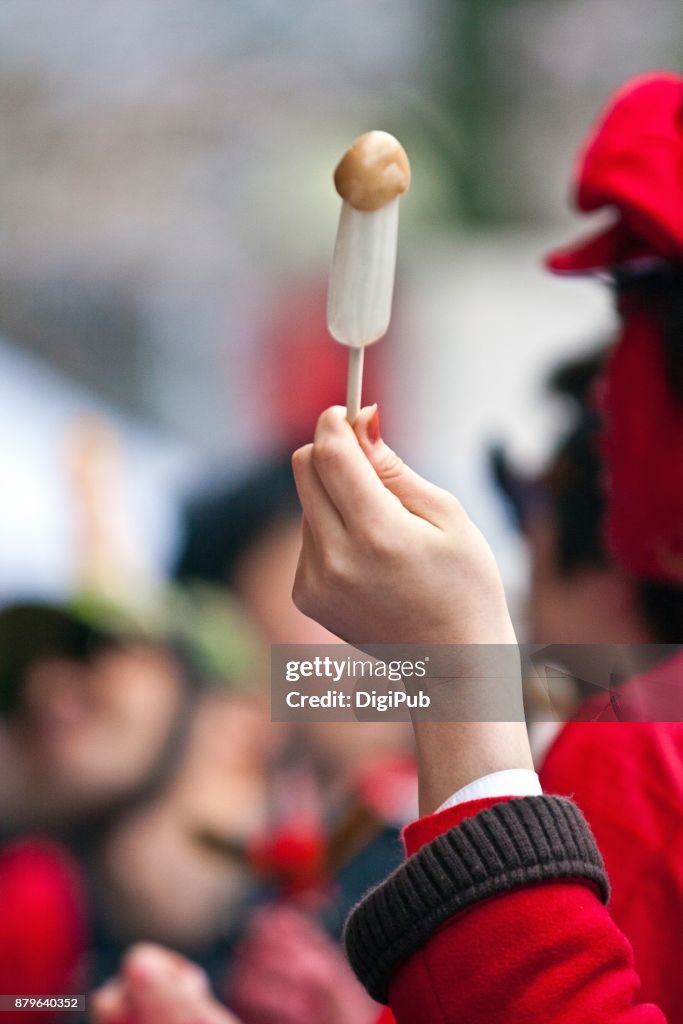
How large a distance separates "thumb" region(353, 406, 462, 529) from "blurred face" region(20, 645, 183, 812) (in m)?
0.95

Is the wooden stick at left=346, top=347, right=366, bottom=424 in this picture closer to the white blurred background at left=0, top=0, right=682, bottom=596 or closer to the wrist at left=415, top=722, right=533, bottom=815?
the wrist at left=415, top=722, right=533, bottom=815

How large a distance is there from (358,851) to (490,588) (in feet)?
2.95

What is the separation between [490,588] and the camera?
16.1 inches

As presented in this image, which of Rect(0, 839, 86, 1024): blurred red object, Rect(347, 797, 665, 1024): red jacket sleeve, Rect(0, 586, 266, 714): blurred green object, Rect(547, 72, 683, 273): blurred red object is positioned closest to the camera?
Rect(347, 797, 665, 1024): red jacket sleeve

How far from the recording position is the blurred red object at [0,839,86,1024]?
1.18 m

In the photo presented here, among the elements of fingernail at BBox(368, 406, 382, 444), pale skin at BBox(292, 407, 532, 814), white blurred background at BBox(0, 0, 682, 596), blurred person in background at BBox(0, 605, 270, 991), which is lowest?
blurred person in background at BBox(0, 605, 270, 991)

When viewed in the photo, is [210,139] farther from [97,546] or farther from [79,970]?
[79,970]

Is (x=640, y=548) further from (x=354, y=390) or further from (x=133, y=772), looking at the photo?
(x=133, y=772)

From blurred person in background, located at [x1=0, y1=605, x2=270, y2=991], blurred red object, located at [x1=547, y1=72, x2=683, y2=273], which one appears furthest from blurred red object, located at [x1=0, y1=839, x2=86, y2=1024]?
blurred red object, located at [x1=547, y1=72, x2=683, y2=273]

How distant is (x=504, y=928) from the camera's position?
371mm

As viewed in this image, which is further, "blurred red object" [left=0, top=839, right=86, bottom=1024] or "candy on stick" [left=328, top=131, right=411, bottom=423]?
"blurred red object" [left=0, top=839, right=86, bottom=1024]

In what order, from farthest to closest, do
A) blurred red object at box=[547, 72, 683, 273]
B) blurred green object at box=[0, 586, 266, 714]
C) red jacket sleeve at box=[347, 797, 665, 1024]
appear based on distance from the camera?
blurred green object at box=[0, 586, 266, 714]
blurred red object at box=[547, 72, 683, 273]
red jacket sleeve at box=[347, 797, 665, 1024]

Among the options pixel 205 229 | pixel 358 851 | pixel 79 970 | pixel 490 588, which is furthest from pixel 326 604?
pixel 205 229

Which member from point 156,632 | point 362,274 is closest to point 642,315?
point 362,274
